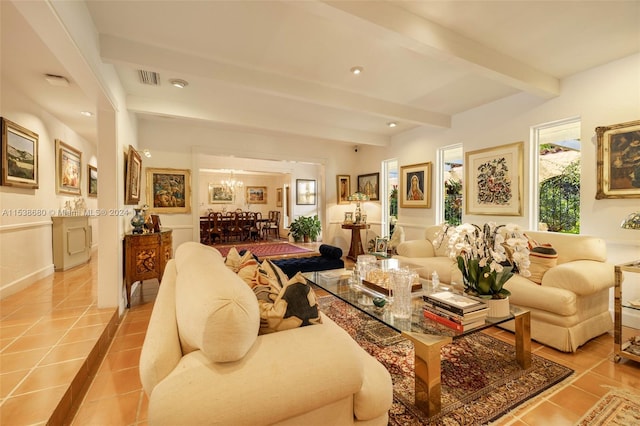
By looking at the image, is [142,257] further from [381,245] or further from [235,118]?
[381,245]

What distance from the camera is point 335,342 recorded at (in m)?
1.13

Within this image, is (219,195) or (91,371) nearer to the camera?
(91,371)

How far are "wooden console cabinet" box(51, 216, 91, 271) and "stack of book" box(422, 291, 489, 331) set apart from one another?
204 inches

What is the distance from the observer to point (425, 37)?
217 cm

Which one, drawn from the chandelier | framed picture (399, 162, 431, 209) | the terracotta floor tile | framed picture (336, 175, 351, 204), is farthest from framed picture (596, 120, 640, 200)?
the chandelier

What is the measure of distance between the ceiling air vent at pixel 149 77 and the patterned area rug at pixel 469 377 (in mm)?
Answer: 3460

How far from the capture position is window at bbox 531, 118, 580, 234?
3.23 meters

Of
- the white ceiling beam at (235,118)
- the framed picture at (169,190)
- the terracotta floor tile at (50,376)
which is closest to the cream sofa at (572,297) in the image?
the terracotta floor tile at (50,376)

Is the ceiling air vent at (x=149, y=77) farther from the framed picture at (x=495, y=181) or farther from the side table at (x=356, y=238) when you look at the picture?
the framed picture at (x=495, y=181)

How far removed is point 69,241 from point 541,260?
6.30 meters

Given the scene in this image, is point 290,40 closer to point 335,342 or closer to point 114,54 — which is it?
point 114,54

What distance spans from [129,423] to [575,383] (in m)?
2.82

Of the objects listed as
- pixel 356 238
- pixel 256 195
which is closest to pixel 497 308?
pixel 356 238

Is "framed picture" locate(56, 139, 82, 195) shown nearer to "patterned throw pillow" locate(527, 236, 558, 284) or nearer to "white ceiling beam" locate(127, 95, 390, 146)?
"white ceiling beam" locate(127, 95, 390, 146)
